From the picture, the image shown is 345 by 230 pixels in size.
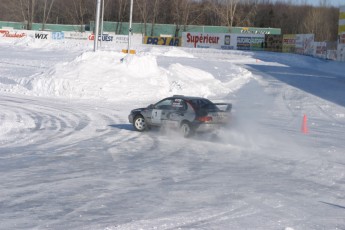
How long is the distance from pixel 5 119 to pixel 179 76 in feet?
65.5

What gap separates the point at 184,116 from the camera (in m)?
18.4

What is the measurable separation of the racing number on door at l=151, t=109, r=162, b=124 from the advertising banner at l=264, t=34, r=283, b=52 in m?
68.4

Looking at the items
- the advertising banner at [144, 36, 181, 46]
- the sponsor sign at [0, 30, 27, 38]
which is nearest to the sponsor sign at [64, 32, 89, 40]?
the sponsor sign at [0, 30, 27, 38]

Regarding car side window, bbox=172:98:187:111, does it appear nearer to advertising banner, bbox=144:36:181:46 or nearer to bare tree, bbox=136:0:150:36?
advertising banner, bbox=144:36:181:46

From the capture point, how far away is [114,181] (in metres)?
11.6

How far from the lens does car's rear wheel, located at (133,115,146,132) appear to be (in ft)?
64.8

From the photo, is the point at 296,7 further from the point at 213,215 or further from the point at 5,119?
the point at 213,215

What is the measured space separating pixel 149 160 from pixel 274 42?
243 feet

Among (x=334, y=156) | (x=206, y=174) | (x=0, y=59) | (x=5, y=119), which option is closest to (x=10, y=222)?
(x=206, y=174)

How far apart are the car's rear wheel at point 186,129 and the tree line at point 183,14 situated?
82.0 meters

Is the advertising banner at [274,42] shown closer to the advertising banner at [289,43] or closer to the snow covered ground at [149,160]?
the advertising banner at [289,43]

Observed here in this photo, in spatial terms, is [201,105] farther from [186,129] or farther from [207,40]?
[207,40]

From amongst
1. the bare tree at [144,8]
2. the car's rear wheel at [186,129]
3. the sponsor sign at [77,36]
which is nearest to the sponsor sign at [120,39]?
the sponsor sign at [77,36]

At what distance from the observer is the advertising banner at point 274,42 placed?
280ft
